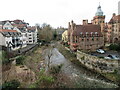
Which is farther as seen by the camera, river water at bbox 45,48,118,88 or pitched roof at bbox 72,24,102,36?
pitched roof at bbox 72,24,102,36

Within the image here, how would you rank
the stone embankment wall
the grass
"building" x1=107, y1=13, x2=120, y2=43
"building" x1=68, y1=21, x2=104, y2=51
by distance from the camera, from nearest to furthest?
the grass, the stone embankment wall, "building" x1=68, y1=21, x2=104, y2=51, "building" x1=107, y1=13, x2=120, y2=43

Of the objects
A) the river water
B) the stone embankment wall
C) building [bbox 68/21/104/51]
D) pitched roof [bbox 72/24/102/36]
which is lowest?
the river water

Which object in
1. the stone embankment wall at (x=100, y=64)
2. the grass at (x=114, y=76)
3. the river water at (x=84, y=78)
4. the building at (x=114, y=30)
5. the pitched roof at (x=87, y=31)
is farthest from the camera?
the building at (x=114, y=30)

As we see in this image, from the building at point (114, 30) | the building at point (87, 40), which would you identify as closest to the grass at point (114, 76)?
the building at point (87, 40)

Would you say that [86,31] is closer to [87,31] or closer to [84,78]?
[87,31]

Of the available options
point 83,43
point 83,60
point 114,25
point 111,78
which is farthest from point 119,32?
point 111,78

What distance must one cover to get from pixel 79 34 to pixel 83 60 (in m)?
11.0

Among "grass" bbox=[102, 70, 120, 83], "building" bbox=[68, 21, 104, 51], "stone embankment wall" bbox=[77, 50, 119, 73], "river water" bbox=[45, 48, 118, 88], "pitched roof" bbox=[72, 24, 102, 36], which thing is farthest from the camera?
"pitched roof" bbox=[72, 24, 102, 36]

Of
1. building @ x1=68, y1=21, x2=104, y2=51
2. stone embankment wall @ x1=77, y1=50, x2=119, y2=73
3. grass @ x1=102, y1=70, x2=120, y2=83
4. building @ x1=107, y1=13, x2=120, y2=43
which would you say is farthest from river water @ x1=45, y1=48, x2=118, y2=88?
building @ x1=107, y1=13, x2=120, y2=43

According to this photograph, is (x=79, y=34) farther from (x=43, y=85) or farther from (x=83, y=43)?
(x=43, y=85)

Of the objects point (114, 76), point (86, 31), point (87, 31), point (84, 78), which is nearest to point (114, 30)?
point (87, 31)

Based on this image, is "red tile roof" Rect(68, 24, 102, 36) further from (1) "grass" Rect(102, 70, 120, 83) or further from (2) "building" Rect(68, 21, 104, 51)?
(1) "grass" Rect(102, 70, 120, 83)

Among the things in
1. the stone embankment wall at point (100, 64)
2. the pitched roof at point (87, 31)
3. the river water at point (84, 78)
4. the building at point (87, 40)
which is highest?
the pitched roof at point (87, 31)

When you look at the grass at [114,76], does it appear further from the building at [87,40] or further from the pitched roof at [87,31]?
the pitched roof at [87,31]
